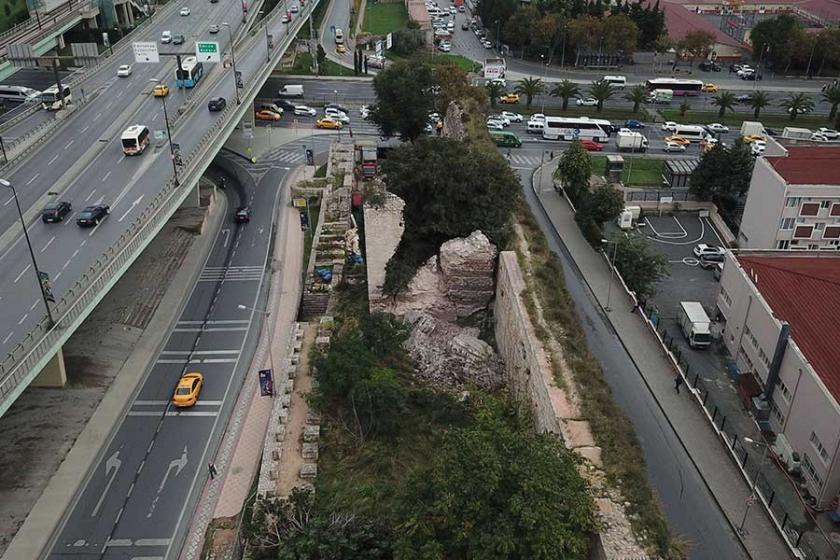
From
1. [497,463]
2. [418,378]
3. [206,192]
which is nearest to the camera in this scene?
[497,463]

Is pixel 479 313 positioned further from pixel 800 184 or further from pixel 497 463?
pixel 800 184

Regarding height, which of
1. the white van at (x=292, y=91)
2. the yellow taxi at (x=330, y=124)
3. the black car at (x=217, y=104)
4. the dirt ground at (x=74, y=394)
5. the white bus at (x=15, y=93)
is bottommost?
the dirt ground at (x=74, y=394)

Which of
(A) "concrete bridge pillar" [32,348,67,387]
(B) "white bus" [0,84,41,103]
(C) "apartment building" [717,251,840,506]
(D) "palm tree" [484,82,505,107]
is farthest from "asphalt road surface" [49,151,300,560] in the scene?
(B) "white bus" [0,84,41,103]

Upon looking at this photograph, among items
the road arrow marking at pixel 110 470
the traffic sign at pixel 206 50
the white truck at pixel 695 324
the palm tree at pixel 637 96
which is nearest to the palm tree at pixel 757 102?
the palm tree at pixel 637 96

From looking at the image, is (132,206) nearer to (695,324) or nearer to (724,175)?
(695,324)

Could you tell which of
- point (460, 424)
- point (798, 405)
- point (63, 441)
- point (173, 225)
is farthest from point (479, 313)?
point (173, 225)

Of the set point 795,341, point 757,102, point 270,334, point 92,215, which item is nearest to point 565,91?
point 757,102

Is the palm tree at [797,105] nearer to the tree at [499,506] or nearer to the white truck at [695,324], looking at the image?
the white truck at [695,324]
